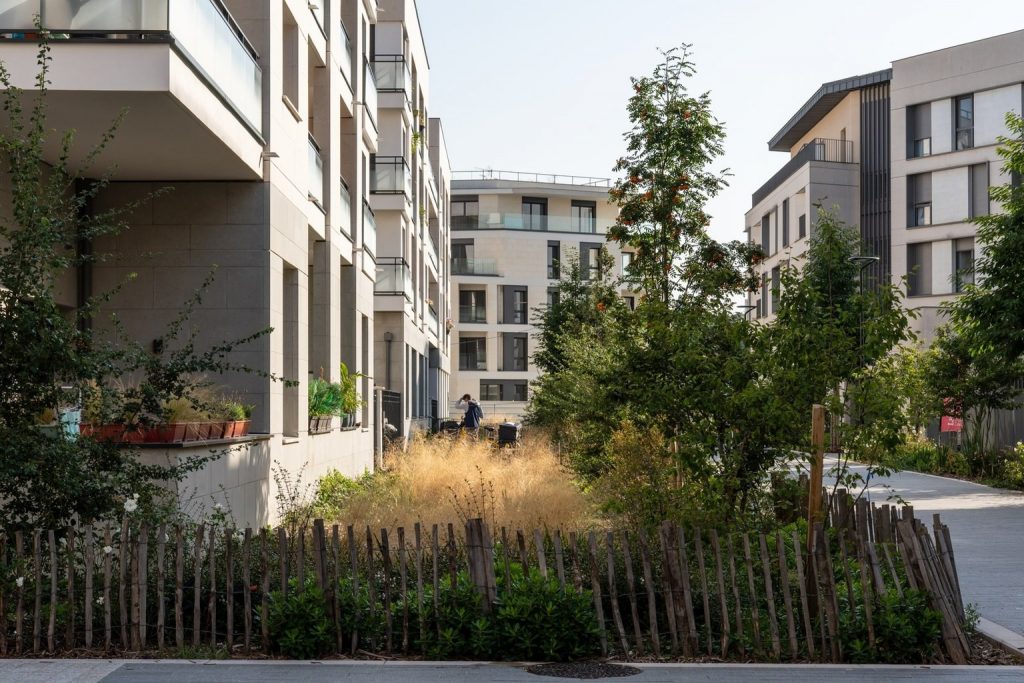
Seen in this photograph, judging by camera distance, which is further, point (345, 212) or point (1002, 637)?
point (345, 212)

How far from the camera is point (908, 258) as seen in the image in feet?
154

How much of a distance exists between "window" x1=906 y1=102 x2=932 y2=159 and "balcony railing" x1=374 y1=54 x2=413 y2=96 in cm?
2224

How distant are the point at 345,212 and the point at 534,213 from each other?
54.1 metres

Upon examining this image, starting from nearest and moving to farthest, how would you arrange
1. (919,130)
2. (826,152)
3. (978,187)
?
(978,187)
(919,130)
(826,152)

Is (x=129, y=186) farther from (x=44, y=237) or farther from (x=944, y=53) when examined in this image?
(x=944, y=53)

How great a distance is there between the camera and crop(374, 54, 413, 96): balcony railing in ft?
111

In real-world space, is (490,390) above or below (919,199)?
below

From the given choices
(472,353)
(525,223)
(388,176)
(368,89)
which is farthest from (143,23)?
(472,353)

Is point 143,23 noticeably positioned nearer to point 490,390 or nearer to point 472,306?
point 472,306

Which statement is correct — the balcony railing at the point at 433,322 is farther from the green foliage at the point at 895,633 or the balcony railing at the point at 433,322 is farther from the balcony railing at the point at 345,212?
the green foliage at the point at 895,633

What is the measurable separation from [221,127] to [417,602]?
643 cm

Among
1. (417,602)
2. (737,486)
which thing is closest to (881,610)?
(737,486)

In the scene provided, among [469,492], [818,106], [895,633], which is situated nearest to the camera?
[895,633]

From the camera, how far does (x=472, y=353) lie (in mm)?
76375
